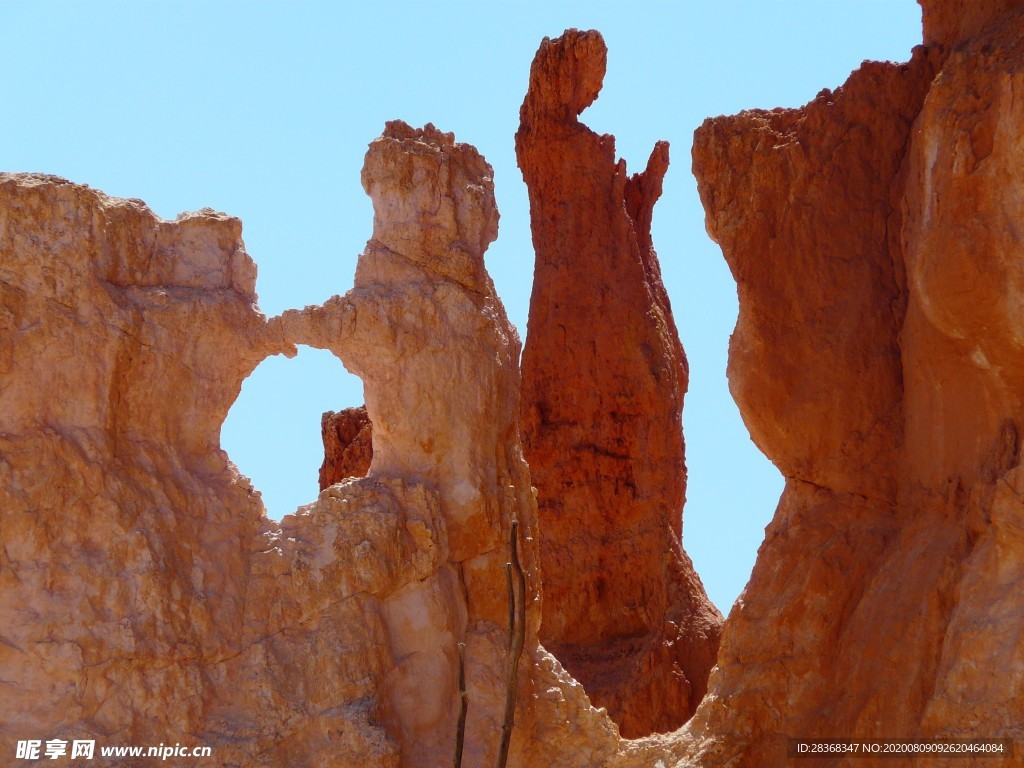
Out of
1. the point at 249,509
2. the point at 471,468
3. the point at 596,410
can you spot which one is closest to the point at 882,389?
the point at 471,468

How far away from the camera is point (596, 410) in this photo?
2031cm

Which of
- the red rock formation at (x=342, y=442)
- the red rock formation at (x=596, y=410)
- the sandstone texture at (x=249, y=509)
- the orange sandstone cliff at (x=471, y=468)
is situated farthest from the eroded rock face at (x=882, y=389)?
the red rock formation at (x=342, y=442)

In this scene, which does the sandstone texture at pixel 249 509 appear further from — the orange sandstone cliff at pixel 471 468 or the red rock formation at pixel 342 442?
the red rock formation at pixel 342 442

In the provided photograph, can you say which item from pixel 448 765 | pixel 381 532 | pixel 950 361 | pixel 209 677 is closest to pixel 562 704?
pixel 448 765

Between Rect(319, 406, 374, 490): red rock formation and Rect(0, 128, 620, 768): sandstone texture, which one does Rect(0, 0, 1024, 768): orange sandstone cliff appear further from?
Rect(319, 406, 374, 490): red rock formation

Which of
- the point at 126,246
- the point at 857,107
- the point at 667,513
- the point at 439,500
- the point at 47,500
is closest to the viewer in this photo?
the point at 47,500

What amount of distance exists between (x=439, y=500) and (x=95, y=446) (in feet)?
8.06

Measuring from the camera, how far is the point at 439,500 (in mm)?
12102

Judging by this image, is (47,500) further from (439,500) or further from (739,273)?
(739,273)

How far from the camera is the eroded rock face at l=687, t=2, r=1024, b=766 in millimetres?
11633

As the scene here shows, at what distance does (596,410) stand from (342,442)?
3.06 m

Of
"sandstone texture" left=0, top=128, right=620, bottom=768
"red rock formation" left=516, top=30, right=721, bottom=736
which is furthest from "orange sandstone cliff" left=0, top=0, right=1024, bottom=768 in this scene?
"red rock formation" left=516, top=30, right=721, bottom=736

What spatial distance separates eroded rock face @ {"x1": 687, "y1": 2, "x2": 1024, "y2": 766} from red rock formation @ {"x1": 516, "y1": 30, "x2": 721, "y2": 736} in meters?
6.03

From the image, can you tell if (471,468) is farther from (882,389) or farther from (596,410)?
(596,410)
